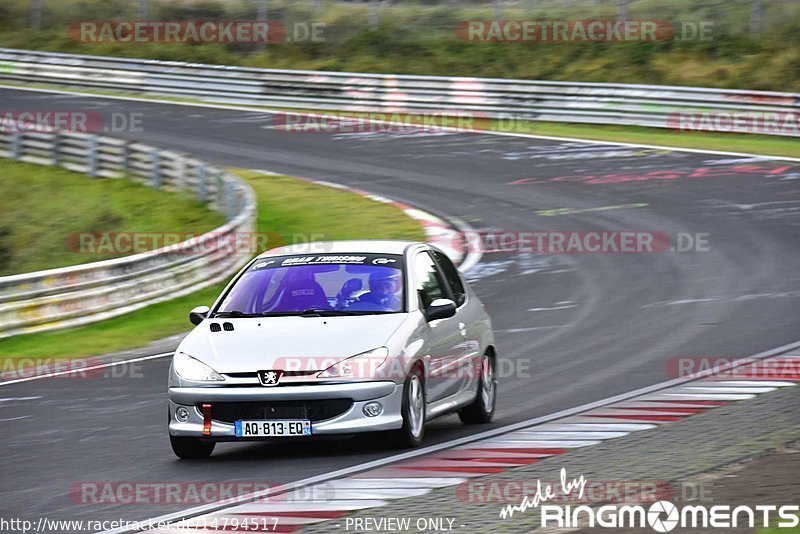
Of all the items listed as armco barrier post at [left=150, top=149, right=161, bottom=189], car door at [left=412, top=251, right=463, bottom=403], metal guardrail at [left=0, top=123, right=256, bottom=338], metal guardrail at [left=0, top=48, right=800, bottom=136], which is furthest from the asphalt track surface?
armco barrier post at [left=150, top=149, right=161, bottom=189]

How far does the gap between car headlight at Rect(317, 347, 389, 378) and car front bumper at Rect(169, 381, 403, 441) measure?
70mm

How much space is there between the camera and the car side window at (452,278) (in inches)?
441


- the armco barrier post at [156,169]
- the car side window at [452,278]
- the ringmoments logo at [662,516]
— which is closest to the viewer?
the ringmoments logo at [662,516]

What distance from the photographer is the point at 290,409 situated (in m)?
9.27

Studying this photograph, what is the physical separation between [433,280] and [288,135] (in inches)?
965

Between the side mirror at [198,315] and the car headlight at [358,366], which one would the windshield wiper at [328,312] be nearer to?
the car headlight at [358,366]

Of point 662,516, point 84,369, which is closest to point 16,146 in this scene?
point 84,369

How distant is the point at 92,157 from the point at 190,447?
20580mm

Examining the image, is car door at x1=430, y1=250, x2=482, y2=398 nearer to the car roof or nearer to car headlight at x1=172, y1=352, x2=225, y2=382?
the car roof

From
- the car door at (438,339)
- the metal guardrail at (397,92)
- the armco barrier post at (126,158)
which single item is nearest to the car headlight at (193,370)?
the car door at (438,339)

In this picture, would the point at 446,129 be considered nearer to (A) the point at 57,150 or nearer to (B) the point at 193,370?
(A) the point at 57,150

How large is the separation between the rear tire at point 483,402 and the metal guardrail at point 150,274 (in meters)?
7.35

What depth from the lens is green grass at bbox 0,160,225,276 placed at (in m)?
22.4

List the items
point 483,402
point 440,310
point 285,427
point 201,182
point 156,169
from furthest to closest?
point 156,169, point 201,182, point 483,402, point 440,310, point 285,427
